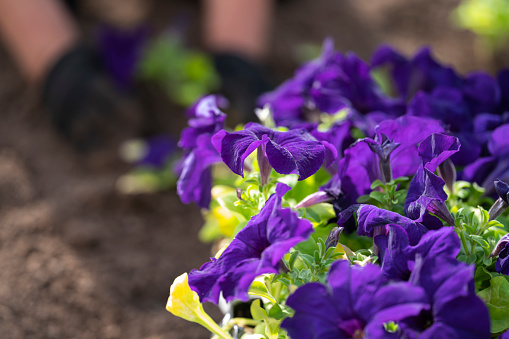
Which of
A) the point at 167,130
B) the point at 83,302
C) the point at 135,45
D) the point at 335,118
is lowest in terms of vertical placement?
the point at 83,302

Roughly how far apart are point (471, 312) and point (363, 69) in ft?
2.00

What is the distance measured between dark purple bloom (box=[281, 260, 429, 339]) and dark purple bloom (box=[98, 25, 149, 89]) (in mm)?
1784

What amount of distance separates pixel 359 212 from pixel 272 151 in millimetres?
140

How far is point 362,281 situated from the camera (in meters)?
0.58

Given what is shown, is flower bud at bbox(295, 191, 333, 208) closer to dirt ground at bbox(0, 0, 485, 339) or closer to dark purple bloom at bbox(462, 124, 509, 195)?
dark purple bloom at bbox(462, 124, 509, 195)

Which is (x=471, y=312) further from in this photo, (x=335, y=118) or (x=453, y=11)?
(x=453, y=11)

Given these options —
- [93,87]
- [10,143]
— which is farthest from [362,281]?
[10,143]

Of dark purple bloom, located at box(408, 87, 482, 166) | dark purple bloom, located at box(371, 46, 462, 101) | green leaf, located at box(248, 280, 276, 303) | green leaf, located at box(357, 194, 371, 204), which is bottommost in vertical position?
green leaf, located at box(248, 280, 276, 303)

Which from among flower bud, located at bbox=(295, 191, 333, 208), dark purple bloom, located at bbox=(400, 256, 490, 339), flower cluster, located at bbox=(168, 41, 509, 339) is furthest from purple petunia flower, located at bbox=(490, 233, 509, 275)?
flower bud, located at bbox=(295, 191, 333, 208)

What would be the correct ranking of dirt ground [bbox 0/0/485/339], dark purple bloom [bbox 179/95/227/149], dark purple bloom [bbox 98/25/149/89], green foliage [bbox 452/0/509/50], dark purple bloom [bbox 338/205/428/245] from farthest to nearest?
green foliage [bbox 452/0/509/50] → dark purple bloom [bbox 98/25/149/89] → dirt ground [bbox 0/0/485/339] → dark purple bloom [bbox 179/95/227/149] → dark purple bloom [bbox 338/205/428/245]

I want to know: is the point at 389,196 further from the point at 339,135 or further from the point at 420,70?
the point at 420,70

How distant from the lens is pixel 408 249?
631 millimetres

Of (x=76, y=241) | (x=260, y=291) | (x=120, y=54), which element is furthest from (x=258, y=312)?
(x=120, y=54)

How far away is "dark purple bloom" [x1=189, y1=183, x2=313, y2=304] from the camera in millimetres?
616
